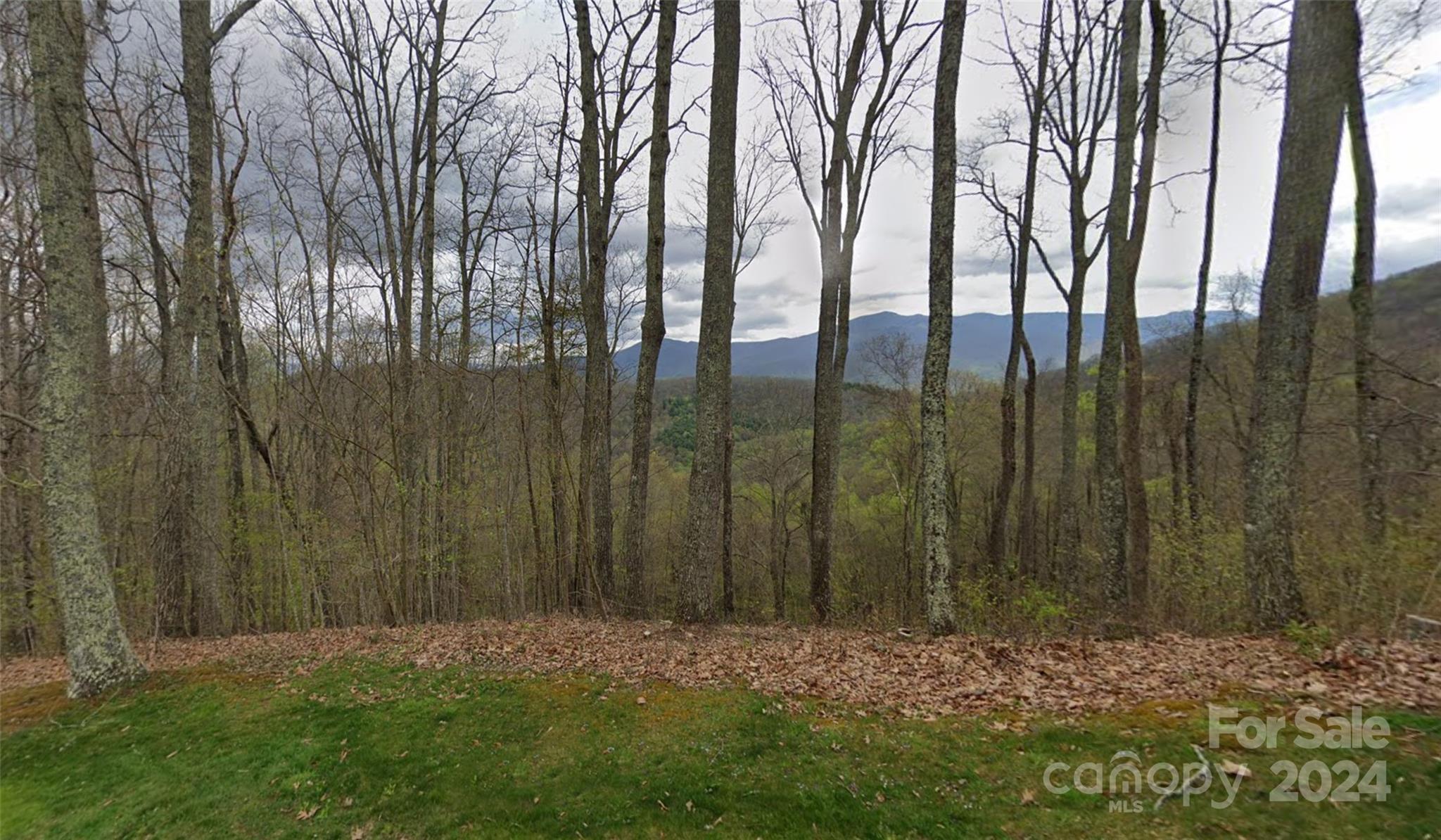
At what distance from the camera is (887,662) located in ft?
19.9

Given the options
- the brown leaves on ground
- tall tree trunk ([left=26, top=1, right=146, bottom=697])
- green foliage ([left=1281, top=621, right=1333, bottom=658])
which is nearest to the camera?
the brown leaves on ground

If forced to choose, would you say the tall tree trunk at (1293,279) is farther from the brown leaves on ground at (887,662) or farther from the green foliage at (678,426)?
the green foliage at (678,426)

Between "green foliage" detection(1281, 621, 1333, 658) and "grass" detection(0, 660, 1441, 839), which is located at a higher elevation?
"green foliage" detection(1281, 621, 1333, 658)

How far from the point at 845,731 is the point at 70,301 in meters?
9.45

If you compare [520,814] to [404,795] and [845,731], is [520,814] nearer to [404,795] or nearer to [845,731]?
[404,795]

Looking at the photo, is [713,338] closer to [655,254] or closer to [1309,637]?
[655,254]

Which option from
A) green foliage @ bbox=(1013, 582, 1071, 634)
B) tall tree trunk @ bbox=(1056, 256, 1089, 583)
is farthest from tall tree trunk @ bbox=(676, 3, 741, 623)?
tall tree trunk @ bbox=(1056, 256, 1089, 583)

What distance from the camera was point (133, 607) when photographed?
9.85 meters

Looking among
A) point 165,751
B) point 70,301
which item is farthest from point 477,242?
point 165,751

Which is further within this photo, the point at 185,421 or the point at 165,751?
the point at 185,421

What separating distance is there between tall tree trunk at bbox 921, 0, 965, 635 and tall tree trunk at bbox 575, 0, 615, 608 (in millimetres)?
6440

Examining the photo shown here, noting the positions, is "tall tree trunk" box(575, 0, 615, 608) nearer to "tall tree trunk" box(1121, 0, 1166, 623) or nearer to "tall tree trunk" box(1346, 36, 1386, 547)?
"tall tree trunk" box(1121, 0, 1166, 623)

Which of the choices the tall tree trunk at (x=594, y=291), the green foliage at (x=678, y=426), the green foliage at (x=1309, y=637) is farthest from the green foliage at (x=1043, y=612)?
the green foliage at (x=678, y=426)

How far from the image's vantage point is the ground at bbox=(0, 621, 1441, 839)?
3344 mm
